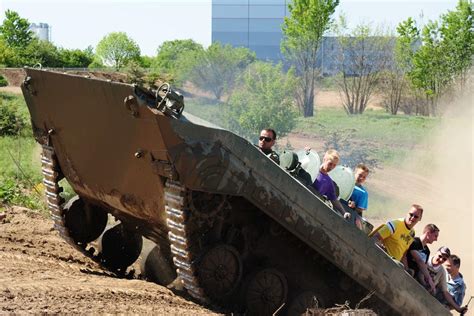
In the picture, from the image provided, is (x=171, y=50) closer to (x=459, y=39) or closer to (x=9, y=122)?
(x=459, y=39)

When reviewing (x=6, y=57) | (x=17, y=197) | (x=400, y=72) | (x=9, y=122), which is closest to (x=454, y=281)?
(x=17, y=197)

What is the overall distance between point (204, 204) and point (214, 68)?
2571 cm

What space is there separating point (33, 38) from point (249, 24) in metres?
13.7

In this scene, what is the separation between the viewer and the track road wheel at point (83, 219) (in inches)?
380

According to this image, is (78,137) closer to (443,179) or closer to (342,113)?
(443,179)

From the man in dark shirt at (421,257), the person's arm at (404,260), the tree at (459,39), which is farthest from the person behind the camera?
the tree at (459,39)

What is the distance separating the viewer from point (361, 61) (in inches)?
1545

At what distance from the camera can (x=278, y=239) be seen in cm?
869

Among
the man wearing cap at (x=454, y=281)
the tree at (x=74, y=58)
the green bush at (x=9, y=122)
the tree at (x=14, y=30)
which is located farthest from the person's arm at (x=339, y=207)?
the tree at (x=14, y=30)

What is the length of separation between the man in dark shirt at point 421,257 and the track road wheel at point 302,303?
1.17 metres

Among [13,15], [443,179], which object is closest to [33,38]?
[13,15]

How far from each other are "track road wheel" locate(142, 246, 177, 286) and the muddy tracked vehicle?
0.04 ft

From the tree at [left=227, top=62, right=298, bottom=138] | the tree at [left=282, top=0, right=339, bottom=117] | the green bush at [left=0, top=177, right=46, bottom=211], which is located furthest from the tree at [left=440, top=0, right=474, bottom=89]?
the green bush at [left=0, top=177, right=46, bottom=211]

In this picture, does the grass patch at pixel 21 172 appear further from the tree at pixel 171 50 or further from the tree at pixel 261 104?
the tree at pixel 171 50
